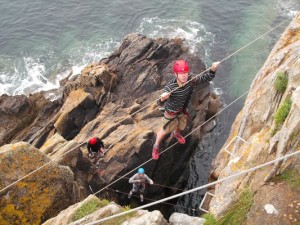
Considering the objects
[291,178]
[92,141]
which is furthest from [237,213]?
[92,141]

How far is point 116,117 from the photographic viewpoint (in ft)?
76.5

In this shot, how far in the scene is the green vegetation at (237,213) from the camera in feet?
28.2

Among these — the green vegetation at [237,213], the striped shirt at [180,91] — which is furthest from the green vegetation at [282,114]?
the striped shirt at [180,91]

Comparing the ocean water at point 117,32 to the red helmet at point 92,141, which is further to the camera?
the ocean water at point 117,32

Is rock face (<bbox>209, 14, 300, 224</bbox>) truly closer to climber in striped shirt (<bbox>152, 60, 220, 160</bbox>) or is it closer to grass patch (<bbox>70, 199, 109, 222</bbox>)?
climber in striped shirt (<bbox>152, 60, 220, 160</bbox>)

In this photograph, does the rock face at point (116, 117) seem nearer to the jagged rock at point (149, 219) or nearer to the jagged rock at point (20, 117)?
the jagged rock at point (20, 117)

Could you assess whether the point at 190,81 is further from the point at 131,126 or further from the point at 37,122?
the point at 37,122

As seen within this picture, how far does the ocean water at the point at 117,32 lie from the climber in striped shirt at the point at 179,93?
17294mm

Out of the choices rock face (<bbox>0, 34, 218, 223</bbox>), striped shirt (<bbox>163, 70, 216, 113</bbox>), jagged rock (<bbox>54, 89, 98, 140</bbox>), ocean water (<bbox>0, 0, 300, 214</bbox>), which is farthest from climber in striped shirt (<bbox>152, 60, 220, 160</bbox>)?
ocean water (<bbox>0, 0, 300, 214</bbox>)

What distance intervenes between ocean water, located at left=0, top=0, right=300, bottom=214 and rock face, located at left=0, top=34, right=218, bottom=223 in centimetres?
550

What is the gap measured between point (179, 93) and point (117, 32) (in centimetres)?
3119

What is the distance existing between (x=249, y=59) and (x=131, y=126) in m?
19.3

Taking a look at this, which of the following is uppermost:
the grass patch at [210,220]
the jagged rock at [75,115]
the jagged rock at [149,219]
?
the jagged rock at [149,219]

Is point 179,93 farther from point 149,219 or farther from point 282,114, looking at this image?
point 149,219
